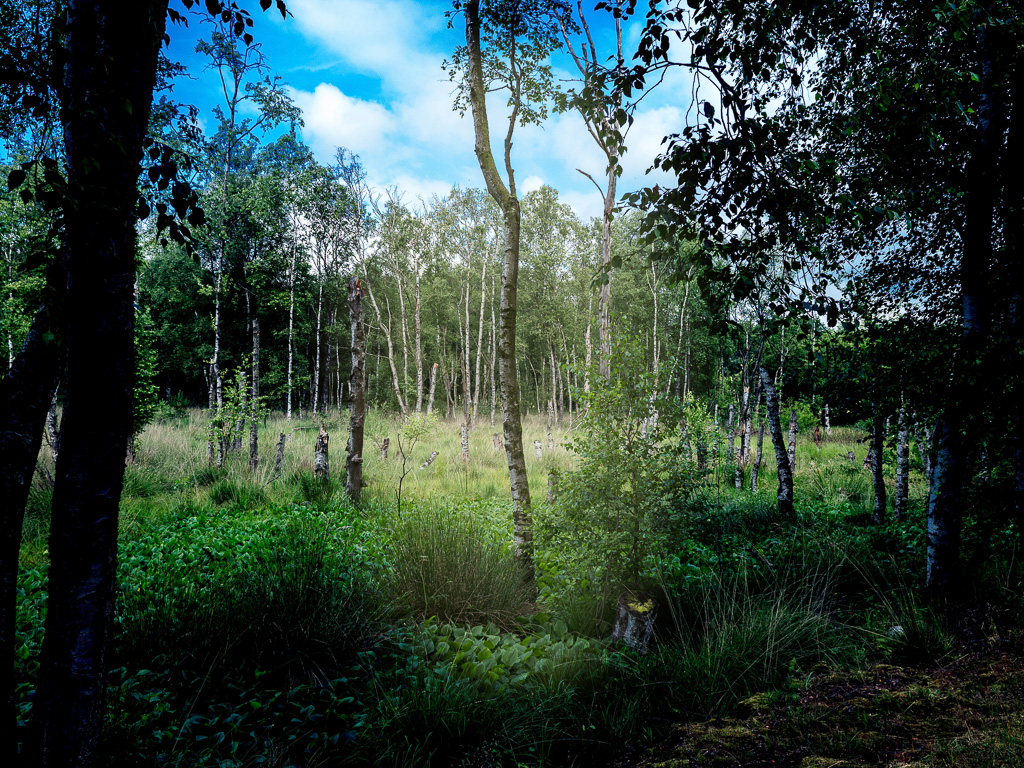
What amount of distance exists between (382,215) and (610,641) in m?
21.8

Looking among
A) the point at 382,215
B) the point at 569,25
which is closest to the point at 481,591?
the point at 569,25

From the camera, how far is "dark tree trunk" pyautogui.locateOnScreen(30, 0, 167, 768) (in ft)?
5.57

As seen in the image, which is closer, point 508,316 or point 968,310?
point 968,310

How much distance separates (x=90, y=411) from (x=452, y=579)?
323 cm

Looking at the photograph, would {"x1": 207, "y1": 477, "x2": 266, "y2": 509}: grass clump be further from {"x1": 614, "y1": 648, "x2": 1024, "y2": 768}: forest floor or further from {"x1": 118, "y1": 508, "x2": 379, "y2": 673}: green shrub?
{"x1": 614, "y1": 648, "x2": 1024, "y2": 768}: forest floor

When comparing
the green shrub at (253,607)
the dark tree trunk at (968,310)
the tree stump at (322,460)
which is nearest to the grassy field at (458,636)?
the green shrub at (253,607)

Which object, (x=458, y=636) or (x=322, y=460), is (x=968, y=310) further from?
(x=322, y=460)

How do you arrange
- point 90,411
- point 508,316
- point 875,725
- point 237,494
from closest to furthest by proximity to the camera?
point 90,411, point 875,725, point 508,316, point 237,494

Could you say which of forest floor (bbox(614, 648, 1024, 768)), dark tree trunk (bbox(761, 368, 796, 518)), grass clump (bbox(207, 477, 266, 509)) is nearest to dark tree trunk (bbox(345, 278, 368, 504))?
grass clump (bbox(207, 477, 266, 509))

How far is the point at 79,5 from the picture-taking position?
1.68 m

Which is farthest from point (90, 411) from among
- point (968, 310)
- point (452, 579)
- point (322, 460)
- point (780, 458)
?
point (780, 458)

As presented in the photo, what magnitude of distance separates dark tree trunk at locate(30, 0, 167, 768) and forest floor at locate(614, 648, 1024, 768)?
Result: 2.39 metres

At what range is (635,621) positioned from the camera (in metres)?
3.56

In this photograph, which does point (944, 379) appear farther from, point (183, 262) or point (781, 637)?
point (183, 262)
